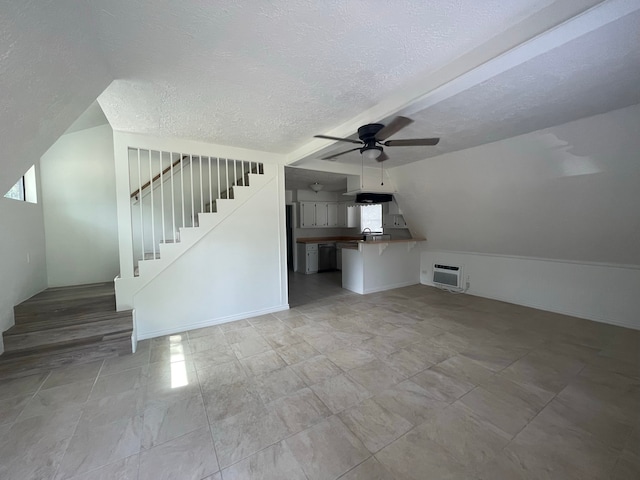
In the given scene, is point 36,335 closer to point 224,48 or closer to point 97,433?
point 97,433

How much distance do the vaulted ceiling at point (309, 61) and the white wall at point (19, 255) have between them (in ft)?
5.20

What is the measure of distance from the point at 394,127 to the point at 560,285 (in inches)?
159

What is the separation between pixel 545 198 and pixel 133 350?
5437mm

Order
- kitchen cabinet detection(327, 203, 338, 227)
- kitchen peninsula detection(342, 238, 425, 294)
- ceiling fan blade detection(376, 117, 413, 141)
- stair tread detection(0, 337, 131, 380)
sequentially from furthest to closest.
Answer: kitchen cabinet detection(327, 203, 338, 227), kitchen peninsula detection(342, 238, 425, 294), stair tread detection(0, 337, 131, 380), ceiling fan blade detection(376, 117, 413, 141)

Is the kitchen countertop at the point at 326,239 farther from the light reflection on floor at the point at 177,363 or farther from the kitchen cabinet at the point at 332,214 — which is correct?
the light reflection on floor at the point at 177,363

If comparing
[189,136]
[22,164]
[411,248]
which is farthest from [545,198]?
[22,164]

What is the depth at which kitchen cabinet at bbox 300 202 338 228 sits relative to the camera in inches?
266

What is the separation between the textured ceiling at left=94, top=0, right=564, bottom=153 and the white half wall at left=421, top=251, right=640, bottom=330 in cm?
403

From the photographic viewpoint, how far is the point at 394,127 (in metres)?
2.03

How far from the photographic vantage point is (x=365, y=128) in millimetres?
2297

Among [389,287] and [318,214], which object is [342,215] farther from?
[389,287]

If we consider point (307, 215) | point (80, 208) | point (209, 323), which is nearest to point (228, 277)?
point (209, 323)

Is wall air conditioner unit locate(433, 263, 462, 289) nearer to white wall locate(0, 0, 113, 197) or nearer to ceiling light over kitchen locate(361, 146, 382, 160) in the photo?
ceiling light over kitchen locate(361, 146, 382, 160)

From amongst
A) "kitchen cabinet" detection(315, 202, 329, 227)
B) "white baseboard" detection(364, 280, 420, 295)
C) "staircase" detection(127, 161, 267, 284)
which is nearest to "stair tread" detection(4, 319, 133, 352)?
"staircase" detection(127, 161, 267, 284)
